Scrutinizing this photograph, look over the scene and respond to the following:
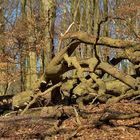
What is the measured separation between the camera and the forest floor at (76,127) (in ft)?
27.6

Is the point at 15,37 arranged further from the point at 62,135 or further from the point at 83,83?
the point at 62,135

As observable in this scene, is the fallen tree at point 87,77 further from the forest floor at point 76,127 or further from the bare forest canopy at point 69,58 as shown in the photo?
the forest floor at point 76,127

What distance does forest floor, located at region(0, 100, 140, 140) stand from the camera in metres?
8.41

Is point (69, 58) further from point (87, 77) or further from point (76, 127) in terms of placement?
point (76, 127)

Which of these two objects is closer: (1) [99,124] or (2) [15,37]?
(1) [99,124]

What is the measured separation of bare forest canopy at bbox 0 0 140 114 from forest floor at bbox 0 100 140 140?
0.99m

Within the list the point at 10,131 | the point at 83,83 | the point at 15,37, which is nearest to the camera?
the point at 10,131

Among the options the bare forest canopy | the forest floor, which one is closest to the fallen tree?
the bare forest canopy

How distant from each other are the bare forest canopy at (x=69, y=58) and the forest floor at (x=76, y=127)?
988 millimetres

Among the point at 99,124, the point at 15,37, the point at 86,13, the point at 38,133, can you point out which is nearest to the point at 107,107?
the point at 99,124

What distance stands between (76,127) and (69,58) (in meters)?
2.66

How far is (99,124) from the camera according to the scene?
8930mm

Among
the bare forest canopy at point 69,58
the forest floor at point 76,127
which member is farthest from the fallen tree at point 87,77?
the forest floor at point 76,127

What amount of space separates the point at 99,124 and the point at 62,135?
90 centimetres
